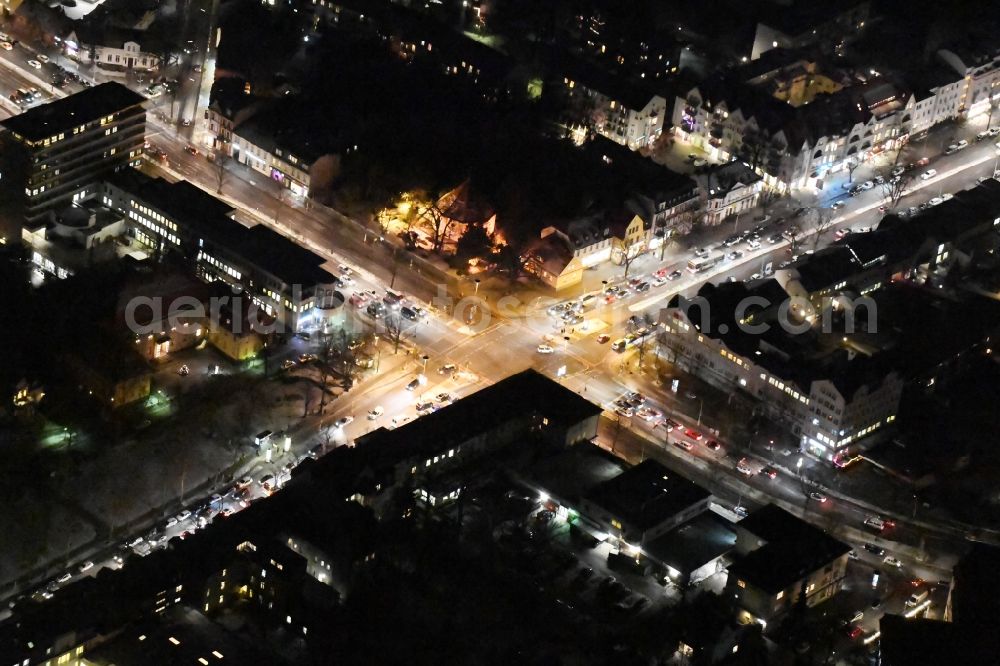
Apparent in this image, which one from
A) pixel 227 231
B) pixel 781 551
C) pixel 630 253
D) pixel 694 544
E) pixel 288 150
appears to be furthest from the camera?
pixel 288 150

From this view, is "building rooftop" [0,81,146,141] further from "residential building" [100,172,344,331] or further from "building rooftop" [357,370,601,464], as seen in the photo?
"building rooftop" [357,370,601,464]

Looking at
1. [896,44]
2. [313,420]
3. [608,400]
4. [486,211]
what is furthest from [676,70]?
[313,420]

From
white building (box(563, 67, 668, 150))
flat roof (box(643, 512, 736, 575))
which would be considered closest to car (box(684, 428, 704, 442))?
flat roof (box(643, 512, 736, 575))

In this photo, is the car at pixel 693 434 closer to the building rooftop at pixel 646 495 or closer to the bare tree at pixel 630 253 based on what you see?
the building rooftop at pixel 646 495

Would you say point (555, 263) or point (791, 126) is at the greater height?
point (791, 126)

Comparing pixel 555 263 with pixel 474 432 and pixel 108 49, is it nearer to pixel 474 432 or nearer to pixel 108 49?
pixel 474 432

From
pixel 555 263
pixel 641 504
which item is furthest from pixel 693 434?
pixel 555 263

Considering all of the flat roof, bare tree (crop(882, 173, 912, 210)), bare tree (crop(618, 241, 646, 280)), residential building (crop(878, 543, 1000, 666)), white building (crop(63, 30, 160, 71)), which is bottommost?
white building (crop(63, 30, 160, 71))
